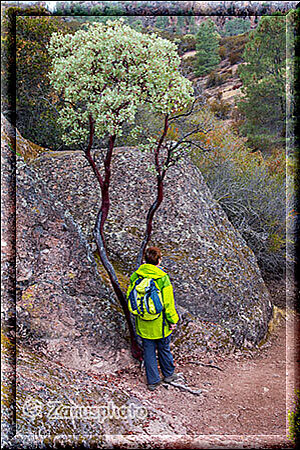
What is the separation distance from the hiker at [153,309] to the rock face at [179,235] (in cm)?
125

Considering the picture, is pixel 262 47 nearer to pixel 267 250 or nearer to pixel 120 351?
pixel 267 250

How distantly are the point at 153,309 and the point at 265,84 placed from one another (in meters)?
11.5

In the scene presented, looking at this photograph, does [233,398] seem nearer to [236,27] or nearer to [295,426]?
[295,426]

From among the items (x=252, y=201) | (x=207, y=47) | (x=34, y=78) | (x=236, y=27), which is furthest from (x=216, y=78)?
(x=34, y=78)

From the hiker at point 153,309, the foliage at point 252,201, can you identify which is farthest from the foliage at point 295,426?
the foliage at point 252,201

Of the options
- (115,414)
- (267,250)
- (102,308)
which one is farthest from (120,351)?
(267,250)

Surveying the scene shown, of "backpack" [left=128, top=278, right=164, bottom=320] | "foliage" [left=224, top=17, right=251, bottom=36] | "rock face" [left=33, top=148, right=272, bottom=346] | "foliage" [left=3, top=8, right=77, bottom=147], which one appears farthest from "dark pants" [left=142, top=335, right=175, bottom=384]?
"foliage" [left=224, top=17, right=251, bottom=36]

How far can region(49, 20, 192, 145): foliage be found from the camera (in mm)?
4098

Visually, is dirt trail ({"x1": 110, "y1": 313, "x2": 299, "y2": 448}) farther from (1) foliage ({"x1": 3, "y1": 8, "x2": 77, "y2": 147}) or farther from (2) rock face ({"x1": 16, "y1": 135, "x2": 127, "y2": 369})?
(1) foliage ({"x1": 3, "y1": 8, "x2": 77, "y2": 147})

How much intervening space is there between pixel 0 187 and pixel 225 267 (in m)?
3.62

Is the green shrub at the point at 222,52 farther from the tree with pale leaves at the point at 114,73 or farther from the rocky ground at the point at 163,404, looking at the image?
the rocky ground at the point at 163,404

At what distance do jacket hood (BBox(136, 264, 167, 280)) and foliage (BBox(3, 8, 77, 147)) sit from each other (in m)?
3.55

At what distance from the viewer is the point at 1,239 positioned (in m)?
3.63

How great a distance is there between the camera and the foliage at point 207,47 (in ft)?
40.3
